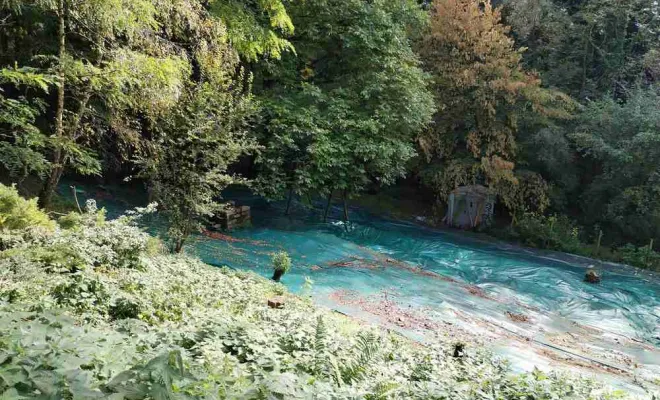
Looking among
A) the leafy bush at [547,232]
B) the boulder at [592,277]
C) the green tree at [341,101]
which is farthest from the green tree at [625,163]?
the green tree at [341,101]

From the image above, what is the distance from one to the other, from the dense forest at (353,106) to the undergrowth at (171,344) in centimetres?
Answer: 186

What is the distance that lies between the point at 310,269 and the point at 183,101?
11.9 feet

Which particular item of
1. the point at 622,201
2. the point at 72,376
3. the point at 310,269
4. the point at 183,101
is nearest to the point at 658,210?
the point at 622,201

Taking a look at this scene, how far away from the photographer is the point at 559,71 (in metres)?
17.2

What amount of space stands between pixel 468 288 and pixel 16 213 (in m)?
7.41

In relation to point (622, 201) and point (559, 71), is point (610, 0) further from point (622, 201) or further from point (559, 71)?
point (622, 201)

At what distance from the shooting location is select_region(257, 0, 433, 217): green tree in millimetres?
→ 12070

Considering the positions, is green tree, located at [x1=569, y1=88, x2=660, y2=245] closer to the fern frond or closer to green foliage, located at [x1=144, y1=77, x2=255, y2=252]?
green foliage, located at [x1=144, y1=77, x2=255, y2=252]

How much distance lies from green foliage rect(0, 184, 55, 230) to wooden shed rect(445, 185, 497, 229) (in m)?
12.4

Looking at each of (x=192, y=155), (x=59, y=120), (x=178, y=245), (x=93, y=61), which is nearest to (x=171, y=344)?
(x=192, y=155)

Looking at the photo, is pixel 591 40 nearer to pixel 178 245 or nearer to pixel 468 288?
pixel 468 288

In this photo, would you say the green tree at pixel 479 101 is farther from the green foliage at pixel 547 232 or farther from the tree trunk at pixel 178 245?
the tree trunk at pixel 178 245

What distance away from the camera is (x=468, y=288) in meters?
9.55

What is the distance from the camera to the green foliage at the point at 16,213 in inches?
217
